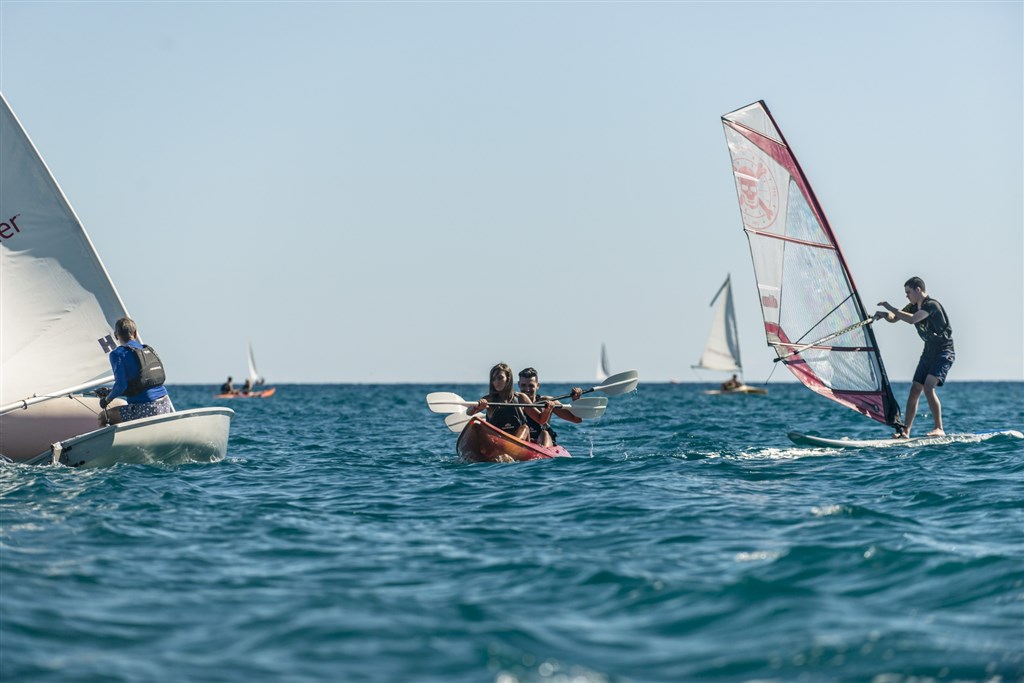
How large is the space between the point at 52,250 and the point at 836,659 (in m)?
11.7

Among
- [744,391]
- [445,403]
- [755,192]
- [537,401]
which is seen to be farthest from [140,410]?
[744,391]

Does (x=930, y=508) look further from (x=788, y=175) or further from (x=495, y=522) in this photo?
(x=788, y=175)

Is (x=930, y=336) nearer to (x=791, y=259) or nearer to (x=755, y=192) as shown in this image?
(x=791, y=259)

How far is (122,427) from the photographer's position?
12.9m

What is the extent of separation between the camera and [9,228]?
13.6m

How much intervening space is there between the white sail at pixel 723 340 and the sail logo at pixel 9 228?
52264 mm

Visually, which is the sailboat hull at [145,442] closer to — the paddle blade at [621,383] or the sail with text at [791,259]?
the paddle blade at [621,383]

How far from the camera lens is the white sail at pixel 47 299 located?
44.7 feet

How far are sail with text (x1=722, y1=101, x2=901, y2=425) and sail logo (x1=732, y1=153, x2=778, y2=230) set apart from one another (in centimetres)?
2

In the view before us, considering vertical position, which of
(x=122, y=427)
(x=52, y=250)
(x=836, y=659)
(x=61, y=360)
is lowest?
(x=836, y=659)

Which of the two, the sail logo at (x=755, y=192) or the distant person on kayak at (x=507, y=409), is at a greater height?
the sail logo at (x=755, y=192)

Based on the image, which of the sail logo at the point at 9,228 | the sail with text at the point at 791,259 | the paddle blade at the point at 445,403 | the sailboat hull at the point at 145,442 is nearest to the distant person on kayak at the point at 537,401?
the paddle blade at the point at 445,403

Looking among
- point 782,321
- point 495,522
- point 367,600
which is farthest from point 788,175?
point 367,600

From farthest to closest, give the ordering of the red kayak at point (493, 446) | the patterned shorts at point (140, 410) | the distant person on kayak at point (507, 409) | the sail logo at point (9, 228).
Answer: the distant person on kayak at point (507, 409), the red kayak at point (493, 446), the sail logo at point (9, 228), the patterned shorts at point (140, 410)
